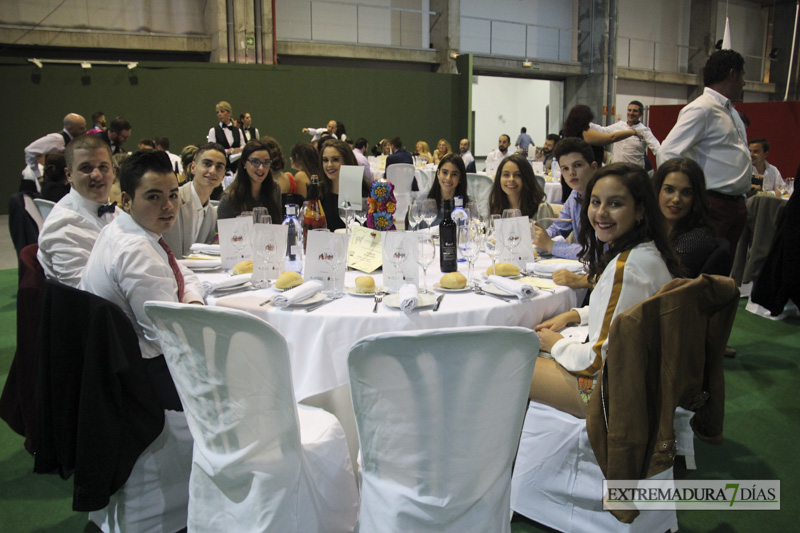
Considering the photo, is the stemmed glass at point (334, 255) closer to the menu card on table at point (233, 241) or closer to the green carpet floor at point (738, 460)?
the menu card on table at point (233, 241)

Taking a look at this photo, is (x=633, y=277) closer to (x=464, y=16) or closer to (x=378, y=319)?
(x=378, y=319)

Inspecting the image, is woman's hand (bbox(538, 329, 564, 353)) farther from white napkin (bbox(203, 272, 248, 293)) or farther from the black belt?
the black belt

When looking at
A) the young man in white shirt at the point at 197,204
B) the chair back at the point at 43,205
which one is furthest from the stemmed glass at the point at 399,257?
the chair back at the point at 43,205

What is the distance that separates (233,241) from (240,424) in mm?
1346

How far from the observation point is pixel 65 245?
96.4 inches

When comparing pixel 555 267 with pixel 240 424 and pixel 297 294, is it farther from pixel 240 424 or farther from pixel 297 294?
pixel 240 424

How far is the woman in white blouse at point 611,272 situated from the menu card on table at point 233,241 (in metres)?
1.44

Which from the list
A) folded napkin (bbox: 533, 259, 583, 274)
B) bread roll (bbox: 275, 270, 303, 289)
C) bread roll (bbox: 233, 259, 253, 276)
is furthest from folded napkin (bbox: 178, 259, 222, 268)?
folded napkin (bbox: 533, 259, 583, 274)

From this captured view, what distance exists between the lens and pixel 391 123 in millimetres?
14625

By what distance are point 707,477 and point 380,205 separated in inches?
73.0

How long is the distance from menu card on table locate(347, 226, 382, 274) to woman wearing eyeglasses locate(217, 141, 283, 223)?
1.30 m

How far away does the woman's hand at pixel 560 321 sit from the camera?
225 cm

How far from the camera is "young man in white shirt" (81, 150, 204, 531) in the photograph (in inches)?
75.0

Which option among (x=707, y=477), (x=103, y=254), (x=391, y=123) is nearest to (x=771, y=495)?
(x=707, y=477)
